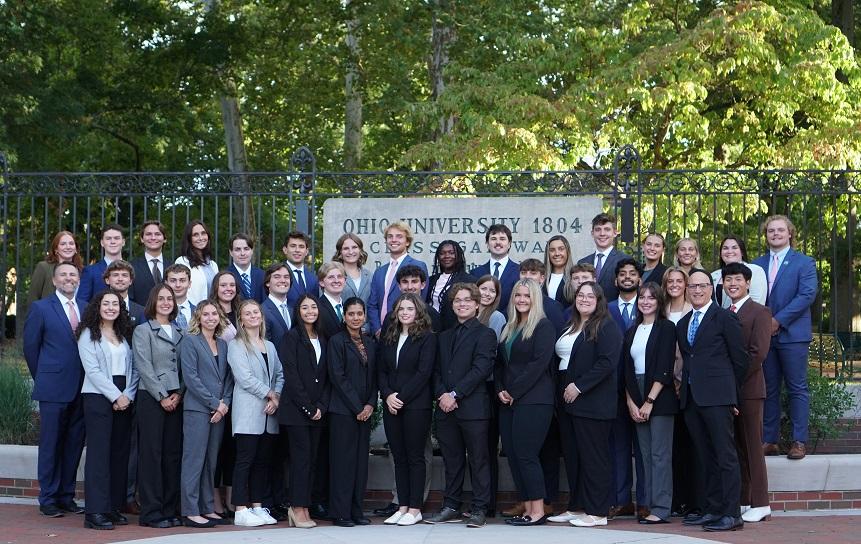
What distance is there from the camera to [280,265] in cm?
998

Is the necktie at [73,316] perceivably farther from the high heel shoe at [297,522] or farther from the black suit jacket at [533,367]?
the black suit jacket at [533,367]

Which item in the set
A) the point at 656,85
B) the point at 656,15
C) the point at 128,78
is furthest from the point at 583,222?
the point at 128,78

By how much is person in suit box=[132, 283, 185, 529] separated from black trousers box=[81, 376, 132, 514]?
0.18 m

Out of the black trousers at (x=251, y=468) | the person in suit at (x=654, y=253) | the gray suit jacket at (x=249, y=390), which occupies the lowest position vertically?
the black trousers at (x=251, y=468)

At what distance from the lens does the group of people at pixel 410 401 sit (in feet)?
30.4

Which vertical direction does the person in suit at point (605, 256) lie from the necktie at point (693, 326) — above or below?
above

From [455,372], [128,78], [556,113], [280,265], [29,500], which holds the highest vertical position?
[128,78]

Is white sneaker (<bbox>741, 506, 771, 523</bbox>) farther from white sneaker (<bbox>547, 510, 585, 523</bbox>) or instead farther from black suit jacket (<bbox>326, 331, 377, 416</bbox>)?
black suit jacket (<bbox>326, 331, 377, 416</bbox>)

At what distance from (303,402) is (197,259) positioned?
76.8 inches

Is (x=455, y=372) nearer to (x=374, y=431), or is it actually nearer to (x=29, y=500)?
(x=374, y=431)

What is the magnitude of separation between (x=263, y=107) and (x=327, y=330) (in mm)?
21319

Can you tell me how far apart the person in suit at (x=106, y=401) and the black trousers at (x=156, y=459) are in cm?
17

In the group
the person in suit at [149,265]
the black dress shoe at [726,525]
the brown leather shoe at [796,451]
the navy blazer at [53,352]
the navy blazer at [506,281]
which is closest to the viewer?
the black dress shoe at [726,525]

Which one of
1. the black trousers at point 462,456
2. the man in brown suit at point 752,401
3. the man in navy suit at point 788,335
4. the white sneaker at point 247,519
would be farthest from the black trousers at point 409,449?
the man in navy suit at point 788,335
